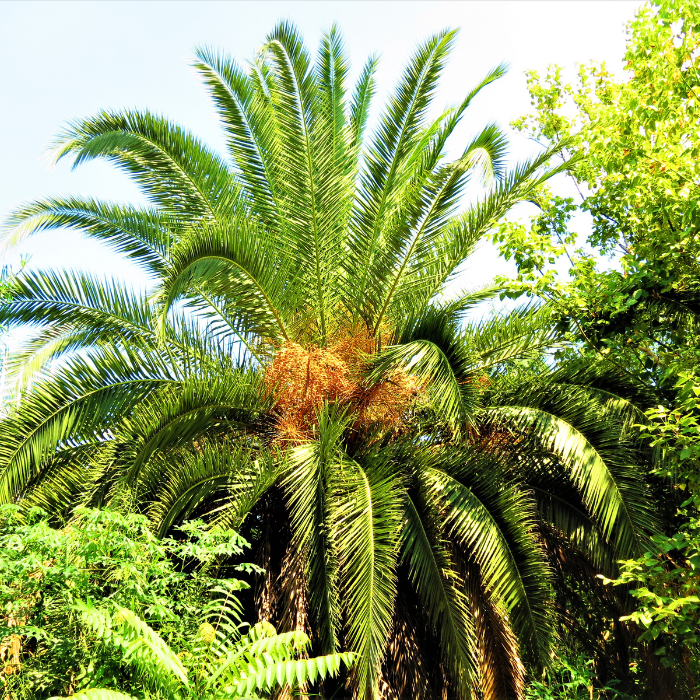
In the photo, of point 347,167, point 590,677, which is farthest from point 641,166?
point 590,677

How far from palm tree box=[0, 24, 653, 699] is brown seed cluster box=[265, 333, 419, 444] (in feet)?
0.08

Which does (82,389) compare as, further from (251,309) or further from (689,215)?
(689,215)

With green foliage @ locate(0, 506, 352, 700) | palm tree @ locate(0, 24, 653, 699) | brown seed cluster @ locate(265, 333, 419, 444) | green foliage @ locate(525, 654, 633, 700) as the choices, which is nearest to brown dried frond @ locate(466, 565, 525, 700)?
palm tree @ locate(0, 24, 653, 699)

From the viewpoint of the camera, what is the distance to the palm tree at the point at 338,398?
623 centimetres

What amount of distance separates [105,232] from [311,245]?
280 cm

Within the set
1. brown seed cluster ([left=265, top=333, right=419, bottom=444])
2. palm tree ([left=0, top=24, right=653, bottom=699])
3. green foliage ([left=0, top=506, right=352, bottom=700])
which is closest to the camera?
green foliage ([left=0, top=506, right=352, bottom=700])

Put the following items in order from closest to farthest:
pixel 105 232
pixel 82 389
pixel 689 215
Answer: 1. pixel 689 215
2. pixel 82 389
3. pixel 105 232

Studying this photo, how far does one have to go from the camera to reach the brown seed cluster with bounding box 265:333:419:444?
718 cm

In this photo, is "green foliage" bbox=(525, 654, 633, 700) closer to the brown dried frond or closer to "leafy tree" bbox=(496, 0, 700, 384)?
the brown dried frond

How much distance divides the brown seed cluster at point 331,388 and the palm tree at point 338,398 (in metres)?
0.02

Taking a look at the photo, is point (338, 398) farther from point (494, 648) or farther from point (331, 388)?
point (494, 648)

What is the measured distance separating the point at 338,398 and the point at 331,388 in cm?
13

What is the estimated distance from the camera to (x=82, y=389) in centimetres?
718

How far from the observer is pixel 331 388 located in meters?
7.30
